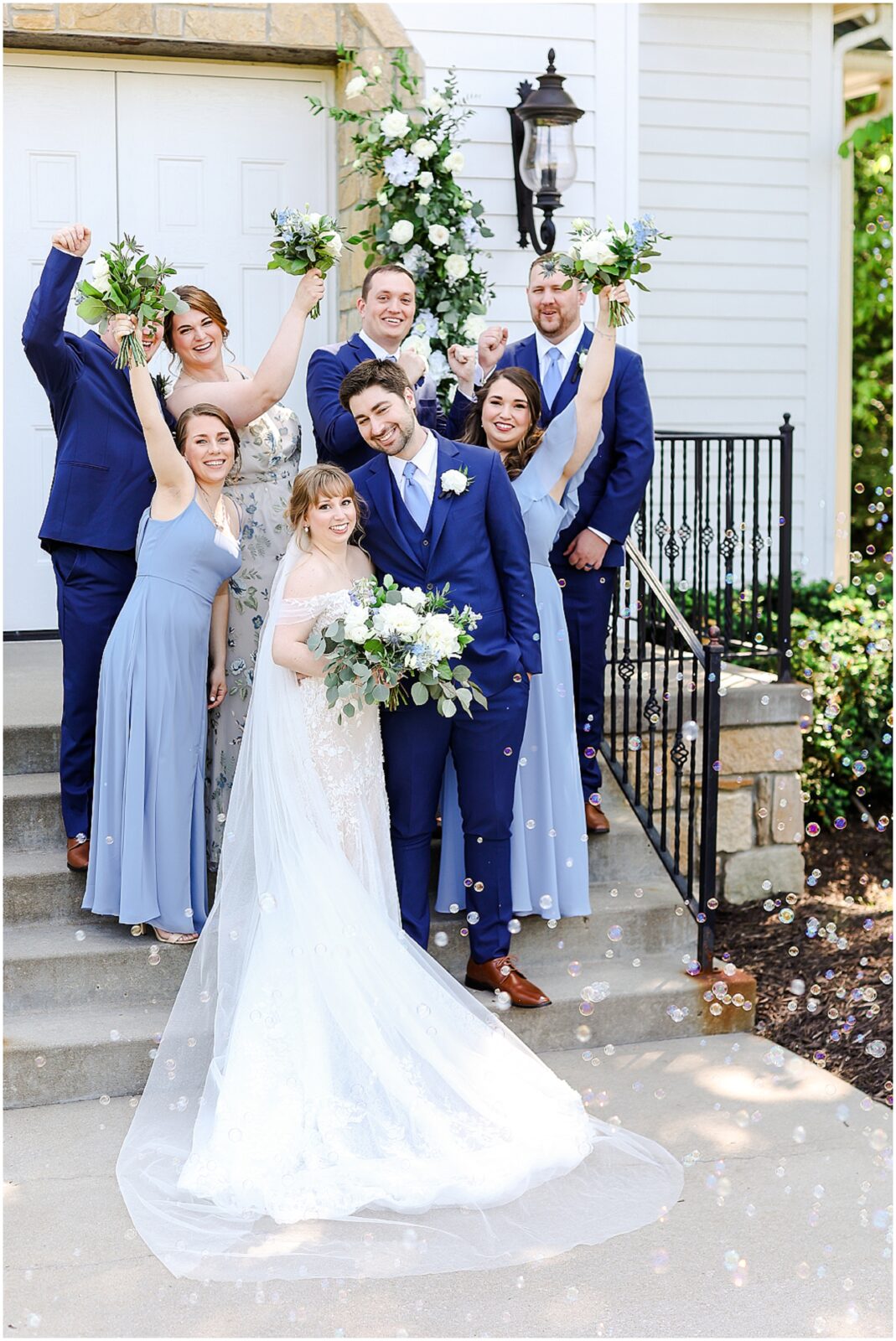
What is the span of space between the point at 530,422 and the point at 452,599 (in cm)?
68

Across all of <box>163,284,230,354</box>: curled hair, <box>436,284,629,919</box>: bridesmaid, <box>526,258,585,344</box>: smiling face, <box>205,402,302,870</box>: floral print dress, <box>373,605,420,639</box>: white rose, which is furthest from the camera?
<box>526,258,585,344</box>: smiling face

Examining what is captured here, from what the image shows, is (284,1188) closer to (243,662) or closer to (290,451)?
(243,662)

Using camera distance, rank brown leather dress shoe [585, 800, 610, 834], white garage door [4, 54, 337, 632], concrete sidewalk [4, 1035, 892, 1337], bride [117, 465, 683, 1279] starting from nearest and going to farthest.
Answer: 1. concrete sidewalk [4, 1035, 892, 1337]
2. bride [117, 465, 683, 1279]
3. brown leather dress shoe [585, 800, 610, 834]
4. white garage door [4, 54, 337, 632]

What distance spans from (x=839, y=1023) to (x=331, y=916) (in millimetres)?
2046

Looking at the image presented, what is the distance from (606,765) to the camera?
5.29 meters

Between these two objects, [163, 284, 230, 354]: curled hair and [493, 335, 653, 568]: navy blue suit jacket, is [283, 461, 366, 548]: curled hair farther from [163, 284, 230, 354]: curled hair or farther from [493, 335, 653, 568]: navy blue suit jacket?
[493, 335, 653, 568]: navy blue suit jacket

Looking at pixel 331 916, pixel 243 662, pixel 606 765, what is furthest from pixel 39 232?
pixel 331 916

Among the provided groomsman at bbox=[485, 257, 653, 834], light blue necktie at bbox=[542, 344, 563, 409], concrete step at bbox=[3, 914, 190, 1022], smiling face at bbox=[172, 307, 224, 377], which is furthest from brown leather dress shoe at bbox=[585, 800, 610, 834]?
smiling face at bbox=[172, 307, 224, 377]

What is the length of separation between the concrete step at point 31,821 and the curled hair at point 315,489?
54.4 inches

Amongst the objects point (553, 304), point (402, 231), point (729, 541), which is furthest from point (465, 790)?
point (402, 231)

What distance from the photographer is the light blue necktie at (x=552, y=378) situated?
455 centimetres

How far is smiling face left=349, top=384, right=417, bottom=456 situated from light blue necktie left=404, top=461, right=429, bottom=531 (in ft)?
0.34

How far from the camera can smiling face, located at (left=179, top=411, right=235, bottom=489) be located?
403 centimetres

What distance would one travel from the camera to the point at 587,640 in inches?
184
